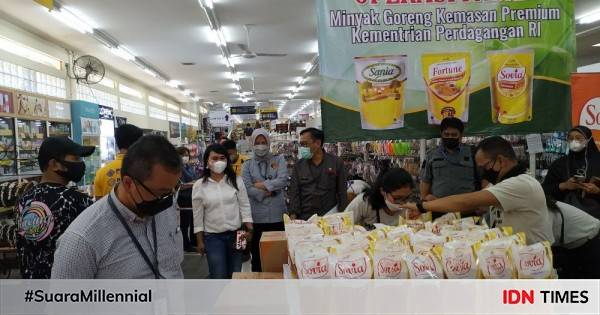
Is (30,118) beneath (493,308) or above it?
above

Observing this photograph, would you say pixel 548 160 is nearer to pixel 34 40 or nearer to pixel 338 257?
pixel 338 257

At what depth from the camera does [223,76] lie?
15516mm

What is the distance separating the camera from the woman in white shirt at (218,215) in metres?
3.60

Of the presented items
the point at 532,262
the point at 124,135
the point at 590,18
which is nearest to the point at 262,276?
the point at 532,262

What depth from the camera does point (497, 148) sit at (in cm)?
255

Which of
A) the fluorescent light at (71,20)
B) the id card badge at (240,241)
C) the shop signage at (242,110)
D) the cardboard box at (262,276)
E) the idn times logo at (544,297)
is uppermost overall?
the fluorescent light at (71,20)

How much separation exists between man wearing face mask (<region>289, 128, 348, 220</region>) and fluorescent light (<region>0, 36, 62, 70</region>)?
6.30m

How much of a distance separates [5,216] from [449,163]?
539cm

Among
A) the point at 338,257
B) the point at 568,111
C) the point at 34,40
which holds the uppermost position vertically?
the point at 34,40

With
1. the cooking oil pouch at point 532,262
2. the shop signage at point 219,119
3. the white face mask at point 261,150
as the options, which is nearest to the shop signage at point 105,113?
the shop signage at point 219,119

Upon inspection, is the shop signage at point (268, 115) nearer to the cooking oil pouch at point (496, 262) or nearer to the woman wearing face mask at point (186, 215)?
the woman wearing face mask at point (186, 215)

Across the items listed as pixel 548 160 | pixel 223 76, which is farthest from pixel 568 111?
pixel 223 76

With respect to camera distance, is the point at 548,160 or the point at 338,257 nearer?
the point at 338,257

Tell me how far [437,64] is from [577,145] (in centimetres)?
193
